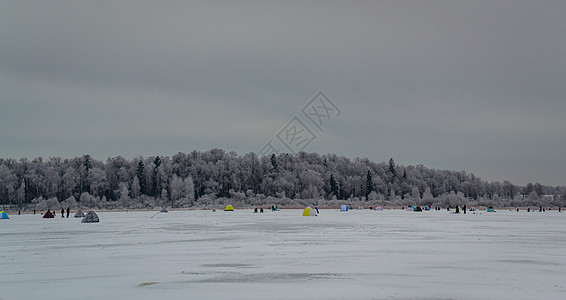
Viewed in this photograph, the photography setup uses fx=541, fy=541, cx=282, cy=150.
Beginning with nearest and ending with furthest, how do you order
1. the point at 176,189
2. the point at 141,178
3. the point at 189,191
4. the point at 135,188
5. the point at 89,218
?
the point at 89,218 < the point at 189,191 < the point at 176,189 < the point at 135,188 < the point at 141,178

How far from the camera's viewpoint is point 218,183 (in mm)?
146000

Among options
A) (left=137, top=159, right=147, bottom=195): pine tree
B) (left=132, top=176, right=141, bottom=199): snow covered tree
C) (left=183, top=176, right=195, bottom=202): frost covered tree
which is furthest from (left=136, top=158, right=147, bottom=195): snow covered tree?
(left=183, top=176, right=195, bottom=202): frost covered tree

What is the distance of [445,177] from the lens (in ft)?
600

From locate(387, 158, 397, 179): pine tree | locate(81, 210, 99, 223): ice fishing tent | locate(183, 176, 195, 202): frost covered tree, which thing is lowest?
locate(81, 210, 99, 223): ice fishing tent

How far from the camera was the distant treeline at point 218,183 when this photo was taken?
401 ft

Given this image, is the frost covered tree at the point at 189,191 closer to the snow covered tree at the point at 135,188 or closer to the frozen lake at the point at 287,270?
the snow covered tree at the point at 135,188

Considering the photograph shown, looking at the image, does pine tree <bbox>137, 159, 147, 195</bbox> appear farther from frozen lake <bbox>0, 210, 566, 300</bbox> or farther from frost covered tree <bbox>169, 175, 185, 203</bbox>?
frozen lake <bbox>0, 210, 566, 300</bbox>

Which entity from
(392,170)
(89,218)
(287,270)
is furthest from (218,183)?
(287,270)

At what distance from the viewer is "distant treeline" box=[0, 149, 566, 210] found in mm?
122125

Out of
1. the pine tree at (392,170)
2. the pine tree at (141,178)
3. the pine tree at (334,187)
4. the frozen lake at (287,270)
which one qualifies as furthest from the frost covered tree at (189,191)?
the frozen lake at (287,270)

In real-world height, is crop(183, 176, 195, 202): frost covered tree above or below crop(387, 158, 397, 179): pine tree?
below

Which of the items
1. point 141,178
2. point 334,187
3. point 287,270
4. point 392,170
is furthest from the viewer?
point 392,170

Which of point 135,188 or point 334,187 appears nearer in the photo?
point 135,188

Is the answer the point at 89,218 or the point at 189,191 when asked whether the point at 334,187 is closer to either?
the point at 189,191
